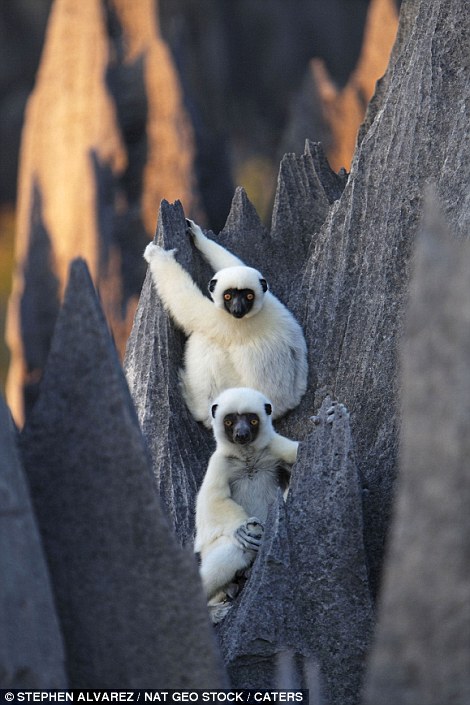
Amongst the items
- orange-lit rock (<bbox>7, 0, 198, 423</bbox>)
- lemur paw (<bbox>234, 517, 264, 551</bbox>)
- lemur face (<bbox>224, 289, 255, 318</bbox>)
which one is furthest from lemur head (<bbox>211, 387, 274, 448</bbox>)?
orange-lit rock (<bbox>7, 0, 198, 423</bbox>)

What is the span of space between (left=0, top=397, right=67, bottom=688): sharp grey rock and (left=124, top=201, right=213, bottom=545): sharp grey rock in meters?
2.38

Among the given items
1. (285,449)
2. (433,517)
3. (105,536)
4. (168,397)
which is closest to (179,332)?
(168,397)

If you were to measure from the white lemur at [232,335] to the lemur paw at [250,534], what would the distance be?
1.23 m

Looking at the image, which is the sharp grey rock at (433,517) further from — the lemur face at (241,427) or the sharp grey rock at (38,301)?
the sharp grey rock at (38,301)

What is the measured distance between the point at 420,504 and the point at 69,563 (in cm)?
149

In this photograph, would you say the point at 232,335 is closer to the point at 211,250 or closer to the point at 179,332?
the point at 179,332

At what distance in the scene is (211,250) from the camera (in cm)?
680

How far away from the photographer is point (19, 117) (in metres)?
23.0

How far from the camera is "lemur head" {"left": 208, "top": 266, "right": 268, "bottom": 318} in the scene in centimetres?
637

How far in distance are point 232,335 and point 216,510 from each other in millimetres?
1462

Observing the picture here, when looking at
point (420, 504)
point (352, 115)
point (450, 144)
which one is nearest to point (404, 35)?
point (450, 144)

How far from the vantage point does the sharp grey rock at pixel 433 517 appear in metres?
2.93

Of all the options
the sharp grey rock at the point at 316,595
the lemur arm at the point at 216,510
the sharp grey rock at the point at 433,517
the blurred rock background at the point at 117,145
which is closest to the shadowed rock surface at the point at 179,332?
the lemur arm at the point at 216,510

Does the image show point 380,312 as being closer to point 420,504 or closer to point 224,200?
point 420,504
